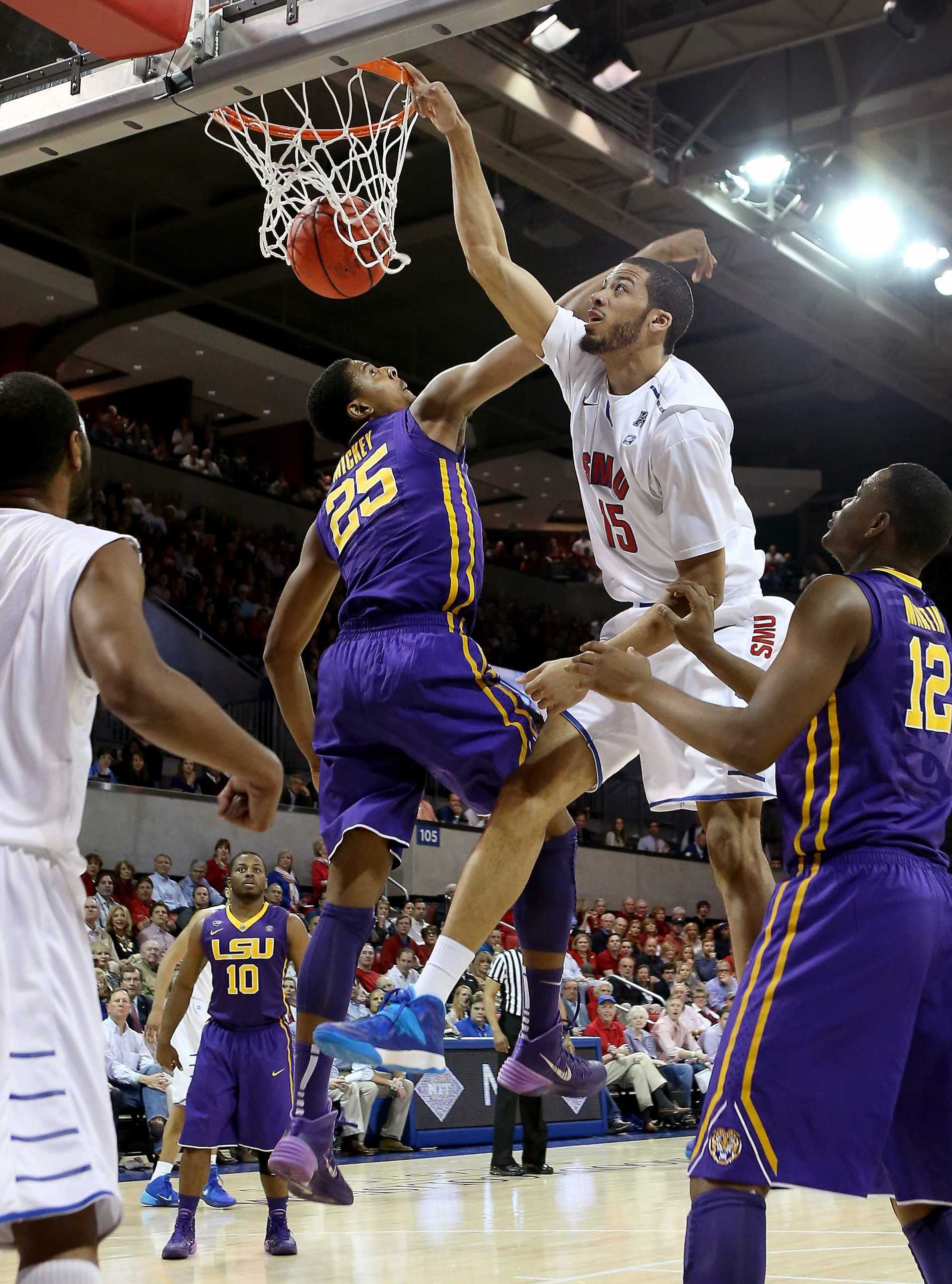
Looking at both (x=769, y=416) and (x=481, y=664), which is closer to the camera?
(x=481, y=664)

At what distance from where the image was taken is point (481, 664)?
4.27m

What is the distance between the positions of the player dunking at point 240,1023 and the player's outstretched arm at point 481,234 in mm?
5221

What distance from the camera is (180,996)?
905cm

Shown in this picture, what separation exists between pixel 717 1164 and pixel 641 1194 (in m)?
7.71

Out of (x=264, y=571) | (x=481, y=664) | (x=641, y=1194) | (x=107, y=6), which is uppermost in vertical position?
(x=264, y=571)

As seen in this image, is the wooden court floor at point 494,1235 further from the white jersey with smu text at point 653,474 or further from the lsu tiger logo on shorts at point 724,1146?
the lsu tiger logo on shorts at point 724,1146

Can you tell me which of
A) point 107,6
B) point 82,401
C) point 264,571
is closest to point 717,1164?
point 107,6

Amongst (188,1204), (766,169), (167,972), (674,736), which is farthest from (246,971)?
(766,169)

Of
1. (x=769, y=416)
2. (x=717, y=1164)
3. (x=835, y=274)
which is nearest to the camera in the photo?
(x=717, y=1164)

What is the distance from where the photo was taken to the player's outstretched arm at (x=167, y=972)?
9195mm

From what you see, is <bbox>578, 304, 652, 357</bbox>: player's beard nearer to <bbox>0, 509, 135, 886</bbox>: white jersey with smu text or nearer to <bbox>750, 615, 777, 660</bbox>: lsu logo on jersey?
<bbox>750, 615, 777, 660</bbox>: lsu logo on jersey

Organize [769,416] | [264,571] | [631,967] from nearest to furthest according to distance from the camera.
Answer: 1. [631,967]
2. [264,571]
3. [769,416]

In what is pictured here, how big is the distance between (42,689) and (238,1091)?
273 inches

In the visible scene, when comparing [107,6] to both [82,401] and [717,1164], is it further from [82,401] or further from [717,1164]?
[82,401]
